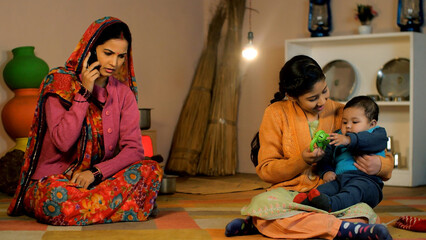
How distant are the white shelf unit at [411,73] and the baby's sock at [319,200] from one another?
8.12ft

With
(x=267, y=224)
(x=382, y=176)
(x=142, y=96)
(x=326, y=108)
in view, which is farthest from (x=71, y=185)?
(x=142, y=96)

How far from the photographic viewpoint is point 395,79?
16.1ft

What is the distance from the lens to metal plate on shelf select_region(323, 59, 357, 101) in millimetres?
5082

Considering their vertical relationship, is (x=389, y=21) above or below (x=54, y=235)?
above

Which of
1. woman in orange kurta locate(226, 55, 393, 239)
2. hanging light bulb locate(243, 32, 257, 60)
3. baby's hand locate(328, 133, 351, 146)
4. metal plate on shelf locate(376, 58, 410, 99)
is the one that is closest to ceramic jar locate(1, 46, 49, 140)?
hanging light bulb locate(243, 32, 257, 60)

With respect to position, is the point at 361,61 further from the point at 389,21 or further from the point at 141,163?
the point at 141,163

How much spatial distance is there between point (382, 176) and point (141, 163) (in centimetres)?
122

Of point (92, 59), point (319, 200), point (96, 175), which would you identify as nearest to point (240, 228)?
point (319, 200)

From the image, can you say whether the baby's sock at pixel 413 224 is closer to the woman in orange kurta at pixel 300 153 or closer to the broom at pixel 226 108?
the woman in orange kurta at pixel 300 153

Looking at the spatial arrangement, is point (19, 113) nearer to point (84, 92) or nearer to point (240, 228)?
point (84, 92)

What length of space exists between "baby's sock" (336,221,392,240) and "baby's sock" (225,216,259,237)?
1.30 feet

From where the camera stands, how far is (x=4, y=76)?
4188 mm

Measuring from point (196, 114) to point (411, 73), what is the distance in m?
2.03

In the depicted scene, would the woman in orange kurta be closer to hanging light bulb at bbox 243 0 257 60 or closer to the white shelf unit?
the white shelf unit
